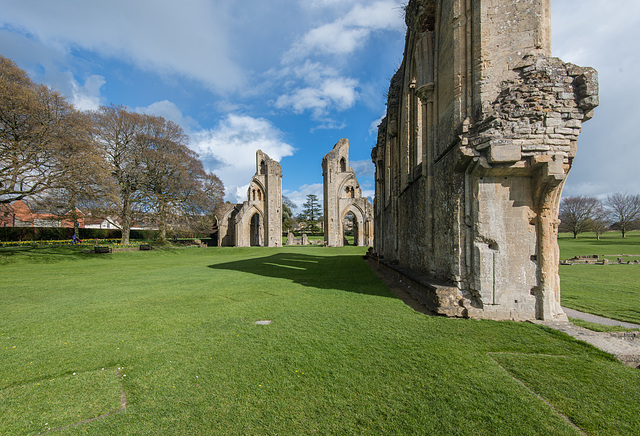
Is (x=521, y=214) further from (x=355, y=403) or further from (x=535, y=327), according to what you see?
(x=355, y=403)

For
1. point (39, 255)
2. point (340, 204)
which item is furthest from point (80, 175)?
point (340, 204)

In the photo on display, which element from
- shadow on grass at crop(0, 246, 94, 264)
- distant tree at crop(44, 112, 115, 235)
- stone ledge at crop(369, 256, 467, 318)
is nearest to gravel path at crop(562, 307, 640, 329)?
stone ledge at crop(369, 256, 467, 318)

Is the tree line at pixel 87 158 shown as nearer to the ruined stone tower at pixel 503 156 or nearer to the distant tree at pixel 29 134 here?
the distant tree at pixel 29 134

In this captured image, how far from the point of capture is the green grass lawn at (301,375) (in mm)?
2445

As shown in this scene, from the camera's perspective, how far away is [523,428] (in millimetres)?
2352

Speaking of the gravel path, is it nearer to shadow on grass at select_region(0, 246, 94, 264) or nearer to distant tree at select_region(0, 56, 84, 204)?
distant tree at select_region(0, 56, 84, 204)

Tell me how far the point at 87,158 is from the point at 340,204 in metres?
25.6

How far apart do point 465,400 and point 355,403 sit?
1023 mm

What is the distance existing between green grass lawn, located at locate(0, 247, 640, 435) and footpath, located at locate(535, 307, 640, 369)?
204mm

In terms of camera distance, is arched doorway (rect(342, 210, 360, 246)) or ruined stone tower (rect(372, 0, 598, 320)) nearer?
ruined stone tower (rect(372, 0, 598, 320))

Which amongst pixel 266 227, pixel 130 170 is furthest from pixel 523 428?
pixel 266 227

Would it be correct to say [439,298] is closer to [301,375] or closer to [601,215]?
[301,375]

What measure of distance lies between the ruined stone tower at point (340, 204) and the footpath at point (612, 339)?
102 ft

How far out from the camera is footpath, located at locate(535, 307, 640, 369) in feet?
11.5
